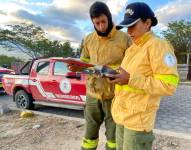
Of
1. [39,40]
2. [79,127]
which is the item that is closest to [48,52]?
[39,40]

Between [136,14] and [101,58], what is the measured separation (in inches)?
45.1

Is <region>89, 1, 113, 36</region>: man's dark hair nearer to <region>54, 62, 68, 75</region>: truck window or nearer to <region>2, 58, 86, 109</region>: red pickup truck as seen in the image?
<region>2, 58, 86, 109</region>: red pickup truck

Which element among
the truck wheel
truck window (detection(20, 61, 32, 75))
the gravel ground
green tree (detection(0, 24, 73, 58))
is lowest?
the gravel ground

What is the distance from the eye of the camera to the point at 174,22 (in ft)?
87.5

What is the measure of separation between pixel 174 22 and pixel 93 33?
79.3ft

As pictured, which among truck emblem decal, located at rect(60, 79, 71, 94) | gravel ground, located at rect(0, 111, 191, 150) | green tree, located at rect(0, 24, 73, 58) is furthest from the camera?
green tree, located at rect(0, 24, 73, 58)

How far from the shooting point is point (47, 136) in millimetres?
5746

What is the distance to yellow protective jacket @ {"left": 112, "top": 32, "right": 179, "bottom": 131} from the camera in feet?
7.86

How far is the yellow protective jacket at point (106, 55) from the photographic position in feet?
11.6

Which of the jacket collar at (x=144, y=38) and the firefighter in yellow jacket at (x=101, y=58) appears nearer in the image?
the jacket collar at (x=144, y=38)

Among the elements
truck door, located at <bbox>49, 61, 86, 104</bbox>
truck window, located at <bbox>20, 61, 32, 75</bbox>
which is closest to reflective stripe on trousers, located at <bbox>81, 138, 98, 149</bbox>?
truck door, located at <bbox>49, 61, 86, 104</bbox>

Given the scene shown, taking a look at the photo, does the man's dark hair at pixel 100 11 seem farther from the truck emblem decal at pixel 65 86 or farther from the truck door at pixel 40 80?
the truck door at pixel 40 80

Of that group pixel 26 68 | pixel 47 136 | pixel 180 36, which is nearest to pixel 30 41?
pixel 180 36

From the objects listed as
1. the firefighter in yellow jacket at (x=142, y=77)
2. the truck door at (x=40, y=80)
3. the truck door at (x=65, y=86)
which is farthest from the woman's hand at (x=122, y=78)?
the truck door at (x=40, y=80)
